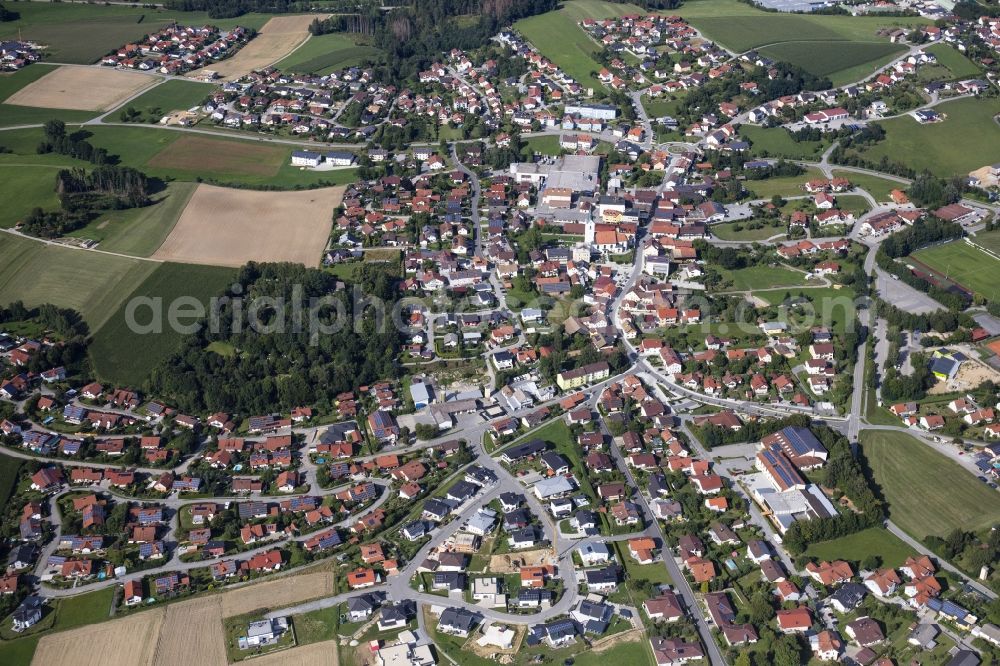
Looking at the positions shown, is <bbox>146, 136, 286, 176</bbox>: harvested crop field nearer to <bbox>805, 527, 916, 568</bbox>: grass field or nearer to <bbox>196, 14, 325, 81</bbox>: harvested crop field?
<bbox>196, 14, 325, 81</bbox>: harvested crop field

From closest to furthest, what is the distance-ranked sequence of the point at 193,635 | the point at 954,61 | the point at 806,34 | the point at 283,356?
the point at 193,635 → the point at 283,356 → the point at 954,61 → the point at 806,34

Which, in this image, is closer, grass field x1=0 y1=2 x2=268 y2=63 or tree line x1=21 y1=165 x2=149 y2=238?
tree line x1=21 y1=165 x2=149 y2=238

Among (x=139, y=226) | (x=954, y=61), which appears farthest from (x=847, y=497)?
(x=954, y=61)

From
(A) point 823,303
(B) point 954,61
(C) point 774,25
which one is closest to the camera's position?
(A) point 823,303

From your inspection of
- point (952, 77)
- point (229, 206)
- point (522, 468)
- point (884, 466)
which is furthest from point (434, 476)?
point (952, 77)

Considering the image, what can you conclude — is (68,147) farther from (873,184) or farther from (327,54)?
(873,184)

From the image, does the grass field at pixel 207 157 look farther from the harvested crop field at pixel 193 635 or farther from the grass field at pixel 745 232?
the harvested crop field at pixel 193 635

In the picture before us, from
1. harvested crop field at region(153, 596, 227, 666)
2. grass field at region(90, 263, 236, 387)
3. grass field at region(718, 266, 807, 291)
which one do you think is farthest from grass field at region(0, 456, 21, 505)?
grass field at region(718, 266, 807, 291)
